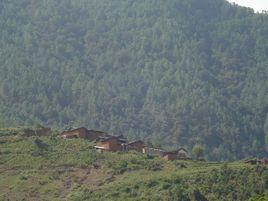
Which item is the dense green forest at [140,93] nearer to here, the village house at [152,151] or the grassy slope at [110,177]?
the village house at [152,151]

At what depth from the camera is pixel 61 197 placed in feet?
249

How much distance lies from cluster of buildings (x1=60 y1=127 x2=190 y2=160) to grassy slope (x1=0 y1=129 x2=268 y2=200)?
2.20m

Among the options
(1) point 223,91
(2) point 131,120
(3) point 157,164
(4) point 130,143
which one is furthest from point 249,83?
(3) point 157,164

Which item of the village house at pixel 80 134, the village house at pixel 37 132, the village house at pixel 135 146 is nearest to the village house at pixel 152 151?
the village house at pixel 135 146

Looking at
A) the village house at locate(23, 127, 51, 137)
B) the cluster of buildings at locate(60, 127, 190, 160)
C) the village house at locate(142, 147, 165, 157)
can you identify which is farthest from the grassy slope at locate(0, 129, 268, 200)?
the village house at locate(23, 127, 51, 137)

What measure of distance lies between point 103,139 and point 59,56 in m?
96.5

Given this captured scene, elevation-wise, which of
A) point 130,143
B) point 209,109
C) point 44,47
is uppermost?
point 44,47

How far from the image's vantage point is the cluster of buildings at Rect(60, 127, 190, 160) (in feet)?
302

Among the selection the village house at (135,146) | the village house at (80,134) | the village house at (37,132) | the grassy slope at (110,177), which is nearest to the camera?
the grassy slope at (110,177)

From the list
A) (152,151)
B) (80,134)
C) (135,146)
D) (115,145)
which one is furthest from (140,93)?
(115,145)

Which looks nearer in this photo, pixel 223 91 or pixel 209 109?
pixel 209 109

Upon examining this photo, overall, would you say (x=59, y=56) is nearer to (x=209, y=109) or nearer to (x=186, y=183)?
(x=209, y=109)

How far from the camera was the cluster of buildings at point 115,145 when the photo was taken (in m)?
92.0

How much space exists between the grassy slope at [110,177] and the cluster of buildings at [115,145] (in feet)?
7.23
